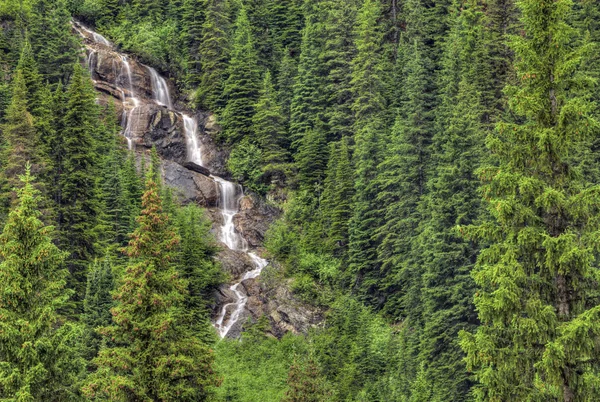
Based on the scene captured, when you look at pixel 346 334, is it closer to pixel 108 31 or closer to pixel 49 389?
pixel 49 389

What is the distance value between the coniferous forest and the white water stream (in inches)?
8.3

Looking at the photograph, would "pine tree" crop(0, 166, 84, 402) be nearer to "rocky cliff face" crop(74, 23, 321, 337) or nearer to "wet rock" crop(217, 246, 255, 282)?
"rocky cliff face" crop(74, 23, 321, 337)

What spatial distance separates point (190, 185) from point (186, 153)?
614 cm

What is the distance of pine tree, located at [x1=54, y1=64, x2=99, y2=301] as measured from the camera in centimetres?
4019

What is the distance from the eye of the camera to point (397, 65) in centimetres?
5634

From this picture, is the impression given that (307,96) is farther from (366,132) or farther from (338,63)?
(366,132)

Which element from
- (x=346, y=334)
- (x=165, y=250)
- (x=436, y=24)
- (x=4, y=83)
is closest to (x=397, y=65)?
(x=436, y=24)

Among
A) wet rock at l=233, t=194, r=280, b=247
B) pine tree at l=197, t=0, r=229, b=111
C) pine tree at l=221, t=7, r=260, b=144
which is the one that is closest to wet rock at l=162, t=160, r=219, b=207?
wet rock at l=233, t=194, r=280, b=247

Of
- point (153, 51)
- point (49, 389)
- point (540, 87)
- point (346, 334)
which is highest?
point (540, 87)

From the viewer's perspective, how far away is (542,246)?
12383mm

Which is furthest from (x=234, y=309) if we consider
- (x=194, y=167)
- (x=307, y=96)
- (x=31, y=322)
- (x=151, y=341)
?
(x=31, y=322)

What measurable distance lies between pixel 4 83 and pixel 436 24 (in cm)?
3789

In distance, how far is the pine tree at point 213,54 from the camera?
64.6 meters

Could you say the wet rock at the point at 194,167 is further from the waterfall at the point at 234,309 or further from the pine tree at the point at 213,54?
the waterfall at the point at 234,309
